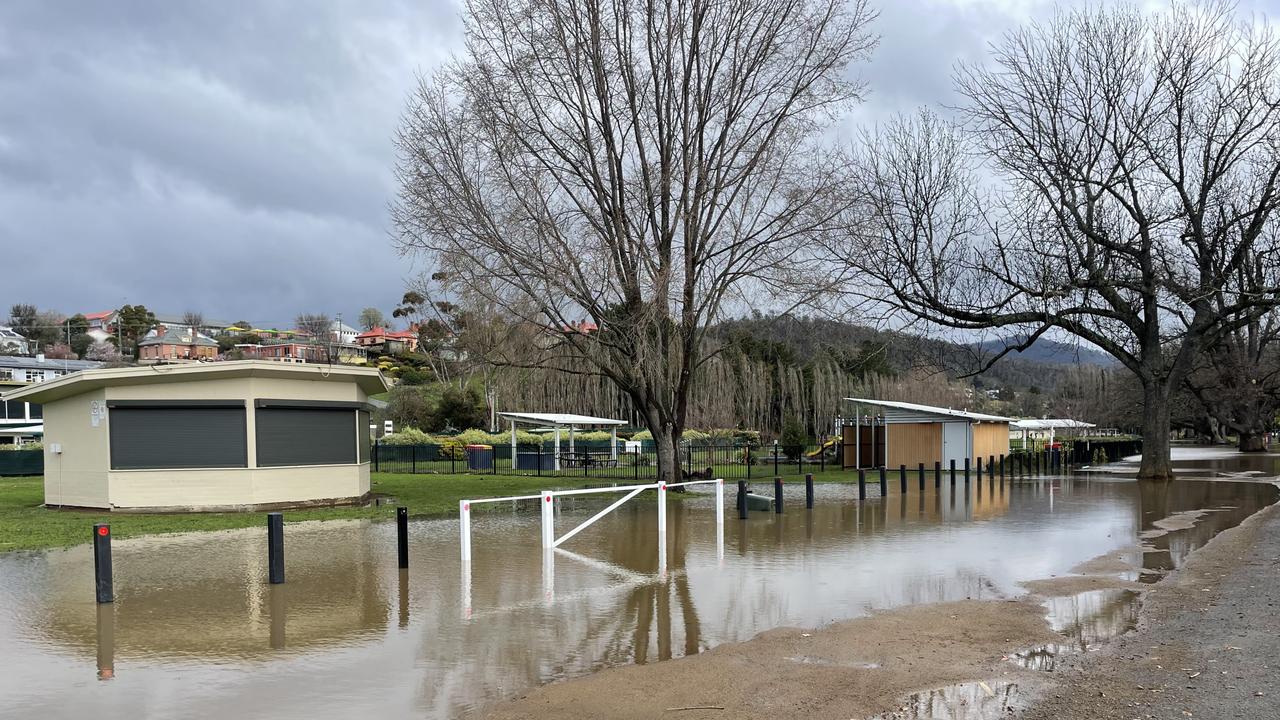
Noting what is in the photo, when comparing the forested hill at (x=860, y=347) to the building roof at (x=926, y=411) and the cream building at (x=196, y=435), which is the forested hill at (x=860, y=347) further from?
the cream building at (x=196, y=435)

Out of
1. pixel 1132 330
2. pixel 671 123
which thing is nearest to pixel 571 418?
pixel 671 123

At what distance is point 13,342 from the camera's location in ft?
359

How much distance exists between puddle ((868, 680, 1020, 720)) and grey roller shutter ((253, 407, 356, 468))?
1796 centimetres

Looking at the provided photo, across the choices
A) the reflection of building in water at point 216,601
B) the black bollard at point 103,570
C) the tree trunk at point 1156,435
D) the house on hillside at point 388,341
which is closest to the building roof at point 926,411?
the tree trunk at point 1156,435

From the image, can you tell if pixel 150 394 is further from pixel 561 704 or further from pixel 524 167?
pixel 561 704

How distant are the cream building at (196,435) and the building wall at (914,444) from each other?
83.5 ft

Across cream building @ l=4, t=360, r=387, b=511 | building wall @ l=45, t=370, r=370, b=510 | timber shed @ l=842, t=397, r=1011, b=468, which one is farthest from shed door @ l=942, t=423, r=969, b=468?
cream building @ l=4, t=360, r=387, b=511

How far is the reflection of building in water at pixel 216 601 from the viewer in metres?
9.33

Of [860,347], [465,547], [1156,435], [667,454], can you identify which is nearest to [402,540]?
[465,547]

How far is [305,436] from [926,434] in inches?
1039

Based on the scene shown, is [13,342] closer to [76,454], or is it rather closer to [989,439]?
[76,454]

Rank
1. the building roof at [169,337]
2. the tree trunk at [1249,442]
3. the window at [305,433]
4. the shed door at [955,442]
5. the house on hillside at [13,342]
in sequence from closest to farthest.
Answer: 1. the window at [305,433]
2. the shed door at [955,442]
3. the tree trunk at [1249,442]
4. the building roof at [169,337]
5. the house on hillside at [13,342]

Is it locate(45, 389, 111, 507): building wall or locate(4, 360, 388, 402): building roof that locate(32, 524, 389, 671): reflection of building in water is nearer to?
locate(4, 360, 388, 402): building roof

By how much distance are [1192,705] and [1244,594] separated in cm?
515
